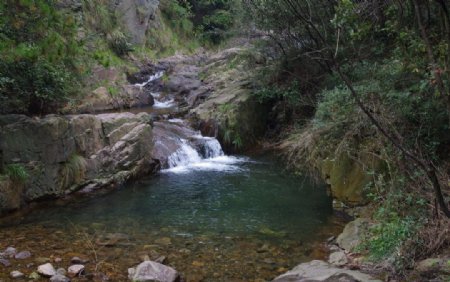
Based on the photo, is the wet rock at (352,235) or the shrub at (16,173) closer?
the wet rock at (352,235)

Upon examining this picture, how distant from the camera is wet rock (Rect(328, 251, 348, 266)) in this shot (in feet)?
17.2

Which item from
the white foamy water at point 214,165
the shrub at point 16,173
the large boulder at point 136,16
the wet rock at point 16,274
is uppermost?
the large boulder at point 136,16

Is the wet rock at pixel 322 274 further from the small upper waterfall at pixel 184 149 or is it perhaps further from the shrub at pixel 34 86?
the small upper waterfall at pixel 184 149

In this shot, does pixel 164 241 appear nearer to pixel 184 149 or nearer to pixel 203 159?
pixel 184 149

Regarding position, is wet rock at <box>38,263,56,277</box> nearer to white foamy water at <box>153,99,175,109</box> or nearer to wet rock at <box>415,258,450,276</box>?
wet rock at <box>415,258,450,276</box>

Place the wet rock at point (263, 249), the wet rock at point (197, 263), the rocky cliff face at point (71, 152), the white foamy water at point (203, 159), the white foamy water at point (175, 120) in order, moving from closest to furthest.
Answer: the wet rock at point (197, 263) → the wet rock at point (263, 249) → the rocky cliff face at point (71, 152) → the white foamy water at point (203, 159) → the white foamy water at point (175, 120)

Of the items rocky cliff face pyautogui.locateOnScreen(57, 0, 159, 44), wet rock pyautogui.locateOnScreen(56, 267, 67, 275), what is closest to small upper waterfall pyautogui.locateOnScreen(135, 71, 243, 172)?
wet rock pyautogui.locateOnScreen(56, 267, 67, 275)

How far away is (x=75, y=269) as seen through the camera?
17.1 ft

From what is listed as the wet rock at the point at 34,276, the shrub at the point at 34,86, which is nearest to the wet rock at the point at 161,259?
the wet rock at the point at 34,276

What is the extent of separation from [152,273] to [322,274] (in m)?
2.00

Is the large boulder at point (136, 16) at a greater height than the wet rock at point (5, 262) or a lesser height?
greater

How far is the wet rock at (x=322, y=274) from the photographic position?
4316 millimetres

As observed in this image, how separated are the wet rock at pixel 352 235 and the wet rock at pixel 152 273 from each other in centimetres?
244

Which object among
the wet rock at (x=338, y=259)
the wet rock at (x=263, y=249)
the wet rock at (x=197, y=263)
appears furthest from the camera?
the wet rock at (x=263, y=249)
